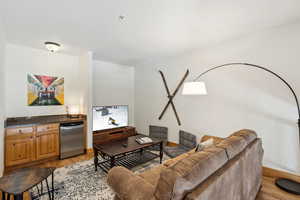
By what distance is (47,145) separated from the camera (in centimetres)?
307

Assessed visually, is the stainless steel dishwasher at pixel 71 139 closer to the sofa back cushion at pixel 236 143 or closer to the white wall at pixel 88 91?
the white wall at pixel 88 91

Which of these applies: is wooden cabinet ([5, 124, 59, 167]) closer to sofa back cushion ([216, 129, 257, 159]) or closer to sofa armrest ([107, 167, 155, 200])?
sofa armrest ([107, 167, 155, 200])

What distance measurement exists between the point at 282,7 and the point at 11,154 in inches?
205

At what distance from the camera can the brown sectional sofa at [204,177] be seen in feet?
3.13

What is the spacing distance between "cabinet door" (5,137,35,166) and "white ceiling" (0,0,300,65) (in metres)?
2.10

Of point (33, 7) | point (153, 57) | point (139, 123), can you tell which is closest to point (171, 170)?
point (33, 7)

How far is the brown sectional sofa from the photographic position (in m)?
0.95

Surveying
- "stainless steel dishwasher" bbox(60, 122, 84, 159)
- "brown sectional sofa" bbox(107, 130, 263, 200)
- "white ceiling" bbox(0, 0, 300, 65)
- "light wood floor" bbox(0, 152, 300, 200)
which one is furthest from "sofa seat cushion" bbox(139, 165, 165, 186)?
"stainless steel dishwasher" bbox(60, 122, 84, 159)

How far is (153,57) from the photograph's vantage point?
4.34m

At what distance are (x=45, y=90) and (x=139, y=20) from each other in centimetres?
303

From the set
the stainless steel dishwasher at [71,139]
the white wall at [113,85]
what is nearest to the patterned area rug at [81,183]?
the stainless steel dishwasher at [71,139]

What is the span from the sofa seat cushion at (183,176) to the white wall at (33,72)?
3.55 m

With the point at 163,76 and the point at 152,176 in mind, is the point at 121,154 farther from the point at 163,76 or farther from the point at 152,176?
the point at 163,76

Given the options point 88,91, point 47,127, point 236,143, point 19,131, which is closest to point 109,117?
point 88,91
